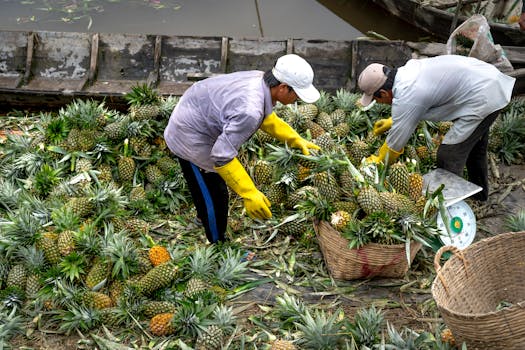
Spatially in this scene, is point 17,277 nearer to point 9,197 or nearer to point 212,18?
point 9,197

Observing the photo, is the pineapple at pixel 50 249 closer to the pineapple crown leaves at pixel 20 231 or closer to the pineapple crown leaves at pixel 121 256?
the pineapple crown leaves at pixel 20 231

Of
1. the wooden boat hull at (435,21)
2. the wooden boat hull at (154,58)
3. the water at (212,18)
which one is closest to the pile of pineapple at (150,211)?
the wooden boat hull at (154,58)

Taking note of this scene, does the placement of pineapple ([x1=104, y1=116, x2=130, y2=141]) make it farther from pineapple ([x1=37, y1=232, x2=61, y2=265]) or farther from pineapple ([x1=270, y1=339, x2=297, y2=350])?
pineapple ([x1=270, y1=339, x2=297, y2=350])

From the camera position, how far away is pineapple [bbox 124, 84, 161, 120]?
5648 mm

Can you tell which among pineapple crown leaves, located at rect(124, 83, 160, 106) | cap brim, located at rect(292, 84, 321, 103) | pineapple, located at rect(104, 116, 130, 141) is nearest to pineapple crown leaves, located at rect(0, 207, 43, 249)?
pineapple, located at rect(104, 116, 130, 141)

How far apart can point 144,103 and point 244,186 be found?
2.18 metres

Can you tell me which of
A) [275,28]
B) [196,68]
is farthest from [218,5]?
[196,68]

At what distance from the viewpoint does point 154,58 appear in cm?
771

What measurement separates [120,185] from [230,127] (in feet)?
6.54

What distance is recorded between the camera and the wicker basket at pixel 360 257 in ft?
13.1

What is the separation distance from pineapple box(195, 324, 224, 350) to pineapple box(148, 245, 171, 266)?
78 centimetres

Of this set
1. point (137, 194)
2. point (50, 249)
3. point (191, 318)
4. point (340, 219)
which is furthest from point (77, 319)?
point (340, 219)

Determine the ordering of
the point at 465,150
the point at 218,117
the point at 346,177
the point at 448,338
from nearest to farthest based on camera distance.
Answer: the point at 448,338 < the point at 218,117 < the point at 346,177 < the point at 465,150

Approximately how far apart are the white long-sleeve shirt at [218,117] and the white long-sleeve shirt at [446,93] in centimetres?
113
